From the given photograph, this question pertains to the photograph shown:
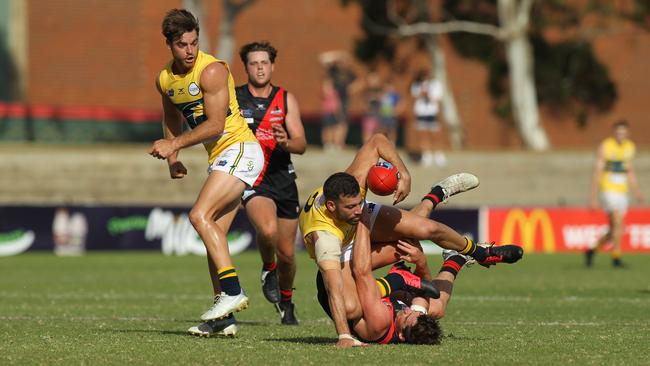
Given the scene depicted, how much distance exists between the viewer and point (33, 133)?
102 ft

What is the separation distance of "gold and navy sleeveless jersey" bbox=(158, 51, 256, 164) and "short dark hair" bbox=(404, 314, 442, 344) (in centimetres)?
213

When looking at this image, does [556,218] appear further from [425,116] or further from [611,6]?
[611,6]

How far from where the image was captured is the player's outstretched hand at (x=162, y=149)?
9773 millimetres

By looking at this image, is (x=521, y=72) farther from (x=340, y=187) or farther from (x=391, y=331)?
(x=340, y=187)

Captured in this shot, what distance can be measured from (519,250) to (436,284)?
705mm

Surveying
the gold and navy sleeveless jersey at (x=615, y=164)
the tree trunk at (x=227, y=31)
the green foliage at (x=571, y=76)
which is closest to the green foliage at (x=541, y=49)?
the green foliage at (x=571, y=76)

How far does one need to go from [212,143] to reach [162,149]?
2.23ft

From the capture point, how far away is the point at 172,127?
1068cm

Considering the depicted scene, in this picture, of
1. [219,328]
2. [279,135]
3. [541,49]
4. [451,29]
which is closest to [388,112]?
[451,29]

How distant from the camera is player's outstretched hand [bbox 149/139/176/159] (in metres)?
9.77

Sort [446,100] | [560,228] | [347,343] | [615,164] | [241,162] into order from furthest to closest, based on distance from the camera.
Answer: [446,100] < [560,228] < [615,164] < [241,162] < [347,343]

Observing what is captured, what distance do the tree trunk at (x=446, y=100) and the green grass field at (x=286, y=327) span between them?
15776 millimetres

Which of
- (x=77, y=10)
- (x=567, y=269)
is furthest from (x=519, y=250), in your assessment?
(x=77, y=10)

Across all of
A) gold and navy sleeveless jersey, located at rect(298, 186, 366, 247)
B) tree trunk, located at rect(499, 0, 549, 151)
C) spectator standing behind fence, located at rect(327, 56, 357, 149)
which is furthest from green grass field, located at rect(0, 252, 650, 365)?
tree trunk, located at rect(499, 0, 549, 151)
